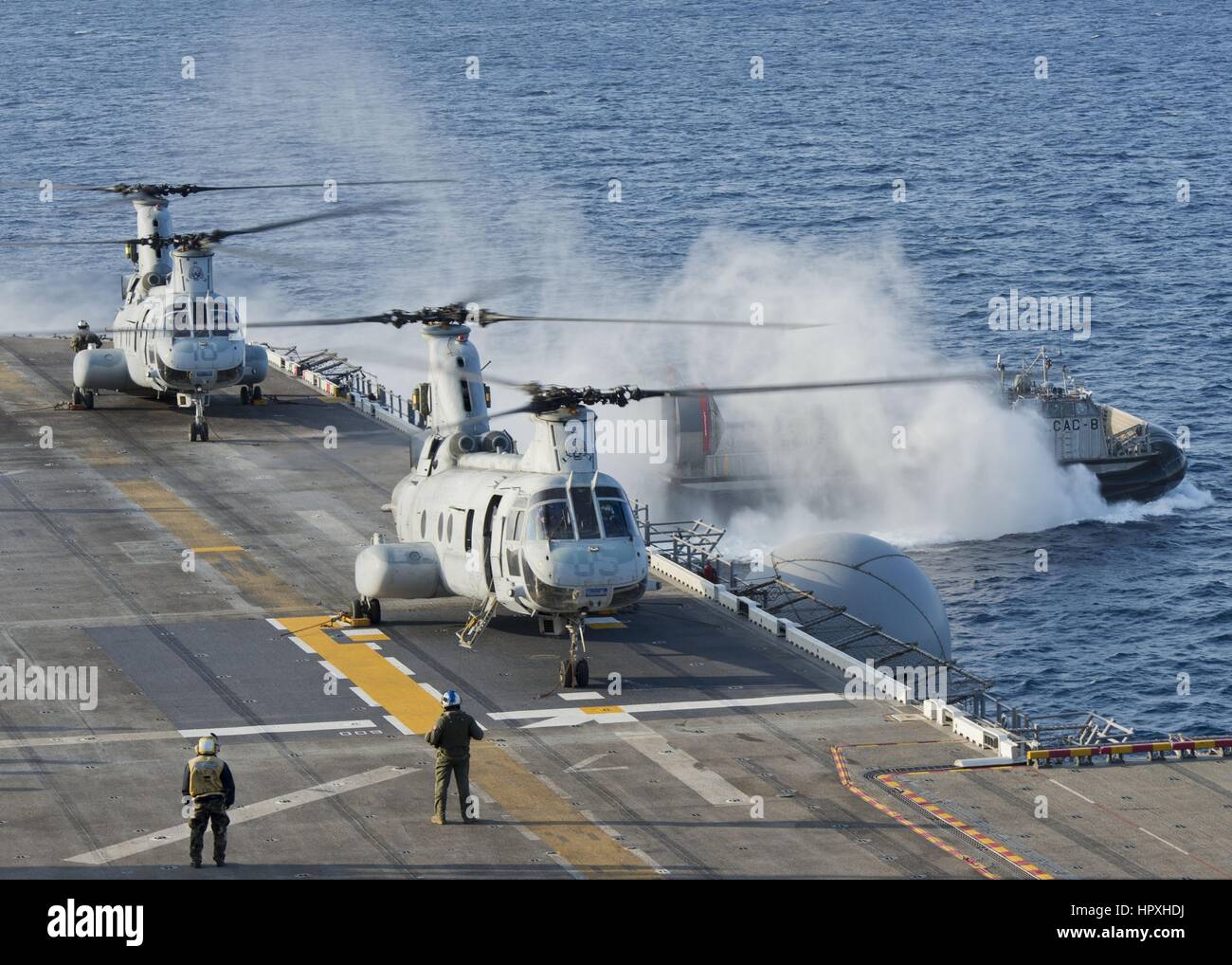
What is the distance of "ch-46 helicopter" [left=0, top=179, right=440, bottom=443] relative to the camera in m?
58.8

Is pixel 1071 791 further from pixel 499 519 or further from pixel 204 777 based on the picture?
pixel 204 777

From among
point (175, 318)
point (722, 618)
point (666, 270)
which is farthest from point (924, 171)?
point (722, 618)

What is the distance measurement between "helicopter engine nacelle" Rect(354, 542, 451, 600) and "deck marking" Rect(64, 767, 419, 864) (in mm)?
7739

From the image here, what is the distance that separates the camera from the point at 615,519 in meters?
39.1

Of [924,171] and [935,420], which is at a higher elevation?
[924,171]

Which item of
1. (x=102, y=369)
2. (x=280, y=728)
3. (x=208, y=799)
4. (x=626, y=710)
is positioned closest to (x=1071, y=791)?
(x=626, y=710)

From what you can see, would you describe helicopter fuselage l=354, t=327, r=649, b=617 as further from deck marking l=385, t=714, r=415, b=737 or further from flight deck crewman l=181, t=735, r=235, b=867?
flight deck crewman l=181, t=735, r=235, b=867

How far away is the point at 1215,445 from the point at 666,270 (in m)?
38.1

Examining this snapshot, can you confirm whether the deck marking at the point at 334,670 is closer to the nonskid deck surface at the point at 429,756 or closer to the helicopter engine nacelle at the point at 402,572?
the nonskid deck surface at the point at 429,756

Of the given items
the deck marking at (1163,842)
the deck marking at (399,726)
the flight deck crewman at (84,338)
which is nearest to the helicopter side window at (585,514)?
the deck marking at (399,726)

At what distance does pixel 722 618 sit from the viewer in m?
44.6

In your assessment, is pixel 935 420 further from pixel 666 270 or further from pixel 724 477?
pixel 666 270

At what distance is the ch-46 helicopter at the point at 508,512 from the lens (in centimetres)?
3856

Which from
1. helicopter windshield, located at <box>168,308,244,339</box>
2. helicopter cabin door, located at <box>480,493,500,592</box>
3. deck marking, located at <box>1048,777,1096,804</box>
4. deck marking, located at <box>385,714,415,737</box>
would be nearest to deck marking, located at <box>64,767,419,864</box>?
deck marking, located at <box>385,714,415,737</box>
